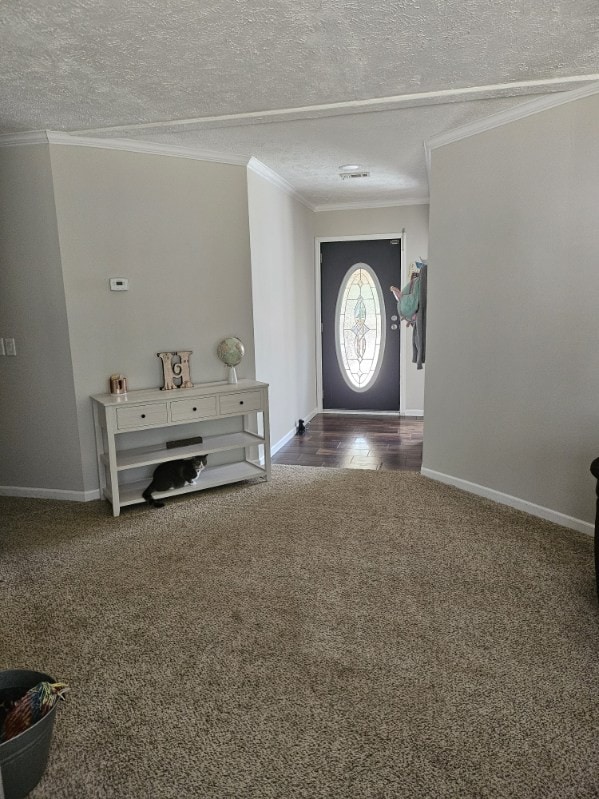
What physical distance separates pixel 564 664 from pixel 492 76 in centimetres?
260

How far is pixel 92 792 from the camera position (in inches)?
60.8

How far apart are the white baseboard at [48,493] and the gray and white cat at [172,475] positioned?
0.45 meters

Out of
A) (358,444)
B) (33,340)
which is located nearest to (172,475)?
(33,340)

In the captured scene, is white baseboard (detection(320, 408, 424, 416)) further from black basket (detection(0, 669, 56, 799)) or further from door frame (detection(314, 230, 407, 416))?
black basket (detection(0, 669, 56, 799))

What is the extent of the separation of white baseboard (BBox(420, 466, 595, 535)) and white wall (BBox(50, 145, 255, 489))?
1.75 metres

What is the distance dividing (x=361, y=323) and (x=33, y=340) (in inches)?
145

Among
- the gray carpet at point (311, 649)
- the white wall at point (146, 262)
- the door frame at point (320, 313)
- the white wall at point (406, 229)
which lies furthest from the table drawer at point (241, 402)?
the white wall at point (406, 229)

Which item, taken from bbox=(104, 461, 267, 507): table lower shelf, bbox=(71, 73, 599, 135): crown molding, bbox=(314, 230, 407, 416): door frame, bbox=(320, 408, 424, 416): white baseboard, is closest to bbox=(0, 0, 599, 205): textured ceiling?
bbox=(71, 73, 599, 135): crown molding

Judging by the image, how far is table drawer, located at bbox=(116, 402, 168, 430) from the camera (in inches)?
135

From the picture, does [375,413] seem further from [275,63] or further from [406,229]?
[275,63]

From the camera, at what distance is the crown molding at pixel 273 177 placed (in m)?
4.18

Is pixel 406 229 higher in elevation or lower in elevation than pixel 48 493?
higher

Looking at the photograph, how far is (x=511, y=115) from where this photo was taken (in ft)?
10.4

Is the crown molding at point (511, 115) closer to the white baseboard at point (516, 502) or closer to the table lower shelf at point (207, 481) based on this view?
the white baseboard at point (516, 502)
